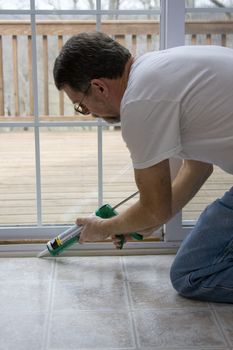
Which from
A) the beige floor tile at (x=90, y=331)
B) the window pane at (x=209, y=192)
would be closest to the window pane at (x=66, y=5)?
the window pane at (x=209, y=192)

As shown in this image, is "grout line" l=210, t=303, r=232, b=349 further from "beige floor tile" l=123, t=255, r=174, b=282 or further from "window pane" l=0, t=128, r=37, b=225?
"window pane" l=0, t=128, r=37, b=225

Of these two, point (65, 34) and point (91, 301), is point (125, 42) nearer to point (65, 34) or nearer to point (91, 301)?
point (65, 34)

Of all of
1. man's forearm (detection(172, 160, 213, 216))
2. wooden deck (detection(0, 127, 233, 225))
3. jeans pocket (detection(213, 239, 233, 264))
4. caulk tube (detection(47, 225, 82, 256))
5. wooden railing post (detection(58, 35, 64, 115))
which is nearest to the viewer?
jeans pocket (detection(213, 239, 233, 264))

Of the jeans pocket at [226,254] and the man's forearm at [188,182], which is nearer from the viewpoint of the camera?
the jeans pocket at [226,254]

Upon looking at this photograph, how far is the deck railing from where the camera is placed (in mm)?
2281

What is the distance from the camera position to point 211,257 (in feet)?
6.15

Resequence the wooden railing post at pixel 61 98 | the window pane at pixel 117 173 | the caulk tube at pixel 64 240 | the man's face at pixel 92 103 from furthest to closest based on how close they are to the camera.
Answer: the window pane at pixel 117 173
the wooden railing post at pixel 61 98
the caulk tube at pixel 64 240
the man's face at pixel 92 103

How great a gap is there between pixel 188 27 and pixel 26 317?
4.25ft

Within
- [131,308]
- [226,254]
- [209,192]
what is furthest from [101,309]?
[209,192]

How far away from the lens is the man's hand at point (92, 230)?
6.15ft

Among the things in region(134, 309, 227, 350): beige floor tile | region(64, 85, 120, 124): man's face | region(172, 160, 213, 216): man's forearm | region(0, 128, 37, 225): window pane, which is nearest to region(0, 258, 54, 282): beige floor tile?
region(0, 128, 37, 225): window pane

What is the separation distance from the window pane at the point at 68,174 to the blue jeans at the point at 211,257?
30.1 inches

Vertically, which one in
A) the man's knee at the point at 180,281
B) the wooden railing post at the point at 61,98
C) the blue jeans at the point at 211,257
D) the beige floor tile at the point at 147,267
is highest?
the wooden railing post at the point at 61,98

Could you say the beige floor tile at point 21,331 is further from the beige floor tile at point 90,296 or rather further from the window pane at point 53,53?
the window pane at point 53,53
